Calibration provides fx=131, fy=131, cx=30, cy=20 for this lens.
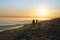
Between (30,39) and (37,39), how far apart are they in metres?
0.75

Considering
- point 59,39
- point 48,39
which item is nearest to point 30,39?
point 48,39

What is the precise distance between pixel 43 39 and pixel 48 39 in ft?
1.48

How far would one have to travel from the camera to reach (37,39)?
468 inches

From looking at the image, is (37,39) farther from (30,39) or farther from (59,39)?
(59,39)

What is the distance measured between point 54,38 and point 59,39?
505mm

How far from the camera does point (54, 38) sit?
38.3 ft

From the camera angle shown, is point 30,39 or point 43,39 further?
point 30,39

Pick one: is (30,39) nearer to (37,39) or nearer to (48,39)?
(37,39)

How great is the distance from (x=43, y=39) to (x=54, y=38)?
1002 mm

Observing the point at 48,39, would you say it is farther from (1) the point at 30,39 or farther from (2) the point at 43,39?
(1) the point at 30,39

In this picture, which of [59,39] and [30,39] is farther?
[30,39]

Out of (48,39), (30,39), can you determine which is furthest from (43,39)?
(30,39)

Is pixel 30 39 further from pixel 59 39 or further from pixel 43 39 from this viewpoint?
pixel 59 39

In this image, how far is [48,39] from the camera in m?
11.6
